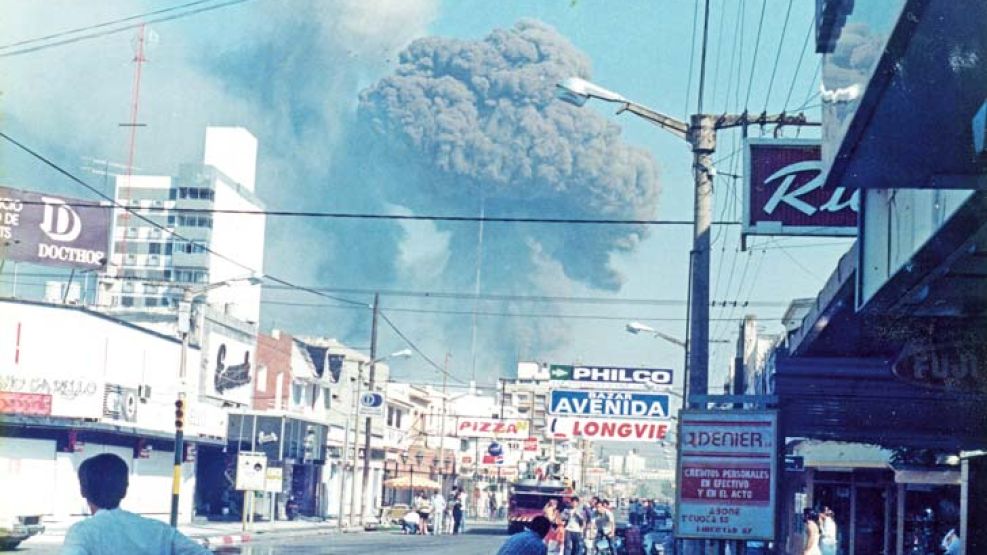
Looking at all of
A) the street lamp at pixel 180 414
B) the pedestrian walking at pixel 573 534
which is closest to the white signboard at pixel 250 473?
the street lamp at pixel 180 414

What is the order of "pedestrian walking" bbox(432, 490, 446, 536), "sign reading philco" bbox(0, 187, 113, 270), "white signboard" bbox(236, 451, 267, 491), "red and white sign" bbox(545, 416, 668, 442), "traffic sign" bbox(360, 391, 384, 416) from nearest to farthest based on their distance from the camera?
"red and white sign" bbox(545, 416, 668, 442)
"white signboard" bbox(236, 451, 267, 491)
"sign reading philco" bbox(0, 187, 113, 270)
"pedestrian walking" bbox(432, 490, 446, 536)
"traffic sign" bbox(360, 391, 384, 416)

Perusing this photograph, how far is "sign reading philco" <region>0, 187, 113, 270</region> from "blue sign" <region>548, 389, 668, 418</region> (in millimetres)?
19636

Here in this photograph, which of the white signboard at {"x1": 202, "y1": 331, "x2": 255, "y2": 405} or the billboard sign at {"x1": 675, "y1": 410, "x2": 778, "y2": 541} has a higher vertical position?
the white signboard at {"x1": 202, "y1": 331, "x2": 255, "y2": 405}

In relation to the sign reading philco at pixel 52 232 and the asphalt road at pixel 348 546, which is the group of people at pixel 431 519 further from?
the sign reading philco at pixel 52 232

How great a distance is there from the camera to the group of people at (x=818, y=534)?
22.0 metres

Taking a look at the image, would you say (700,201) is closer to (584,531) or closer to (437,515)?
(584,531)

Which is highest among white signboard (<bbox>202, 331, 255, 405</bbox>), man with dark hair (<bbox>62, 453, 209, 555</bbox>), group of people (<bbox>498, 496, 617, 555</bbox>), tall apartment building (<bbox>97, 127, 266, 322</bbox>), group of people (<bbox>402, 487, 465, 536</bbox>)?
tall apartment building (<bbox>97, 127, 266, 322</bbox>)

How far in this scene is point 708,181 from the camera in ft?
65.4

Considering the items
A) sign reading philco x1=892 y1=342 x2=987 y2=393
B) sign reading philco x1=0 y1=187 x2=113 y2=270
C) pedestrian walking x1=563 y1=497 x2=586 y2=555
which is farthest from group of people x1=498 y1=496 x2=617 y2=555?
sign reading philco x1=0 y1=187 x2=113 y2=270

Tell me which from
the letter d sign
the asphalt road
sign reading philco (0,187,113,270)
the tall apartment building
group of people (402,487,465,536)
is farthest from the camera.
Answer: the tall apartment building

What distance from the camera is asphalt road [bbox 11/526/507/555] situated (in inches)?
1287

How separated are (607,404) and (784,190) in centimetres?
2590

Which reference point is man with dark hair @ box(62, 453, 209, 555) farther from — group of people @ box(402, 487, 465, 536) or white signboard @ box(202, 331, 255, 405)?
white signboard @ box(202, 331, 255, 405)

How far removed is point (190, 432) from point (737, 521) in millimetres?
40009
